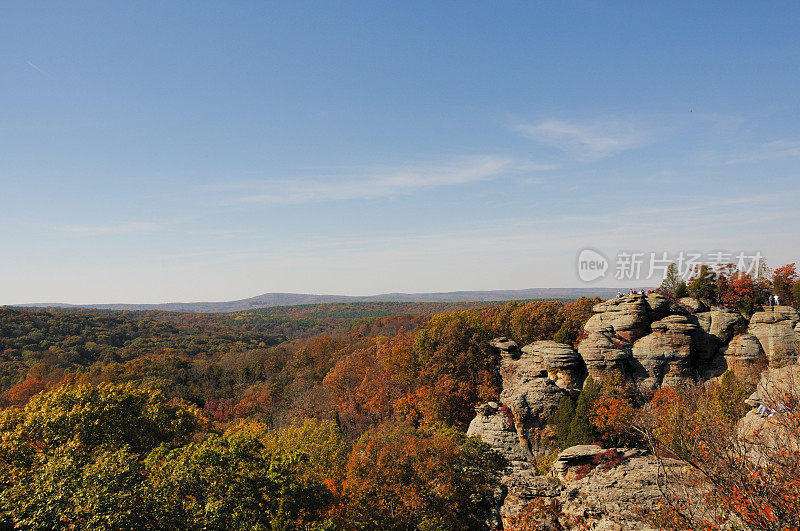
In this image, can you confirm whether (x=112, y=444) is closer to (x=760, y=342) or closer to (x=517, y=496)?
(x=517, y=496)

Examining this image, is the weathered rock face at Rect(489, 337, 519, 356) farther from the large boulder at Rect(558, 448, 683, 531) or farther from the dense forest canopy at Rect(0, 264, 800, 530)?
the large boulder at Rect(558, 448, 683, 531)

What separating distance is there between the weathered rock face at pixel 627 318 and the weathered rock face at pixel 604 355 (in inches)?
47.4

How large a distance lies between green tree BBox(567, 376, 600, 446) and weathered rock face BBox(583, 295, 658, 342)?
8.04 meters

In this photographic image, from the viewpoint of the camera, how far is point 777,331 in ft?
112

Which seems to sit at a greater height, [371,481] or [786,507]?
[786,507]

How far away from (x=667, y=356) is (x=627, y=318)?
4.30 metres

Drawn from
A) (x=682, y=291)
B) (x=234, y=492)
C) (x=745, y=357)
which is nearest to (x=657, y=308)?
(x=682, y=291)

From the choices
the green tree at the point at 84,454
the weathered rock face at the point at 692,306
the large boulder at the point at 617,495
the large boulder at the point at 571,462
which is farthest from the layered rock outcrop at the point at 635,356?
the green tree at the point at 84,454

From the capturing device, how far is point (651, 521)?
16.8m

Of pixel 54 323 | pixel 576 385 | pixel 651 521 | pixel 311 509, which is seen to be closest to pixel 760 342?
pixel 576 385

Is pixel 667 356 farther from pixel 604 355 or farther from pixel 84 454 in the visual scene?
pixel 84 454

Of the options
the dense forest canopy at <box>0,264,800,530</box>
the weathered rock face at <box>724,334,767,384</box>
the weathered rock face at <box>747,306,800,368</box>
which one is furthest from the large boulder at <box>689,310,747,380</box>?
the dense forest canopy at <box>0,264,800,530</box>

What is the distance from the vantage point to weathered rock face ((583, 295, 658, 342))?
1458 inches

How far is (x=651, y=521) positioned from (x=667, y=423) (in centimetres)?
889
